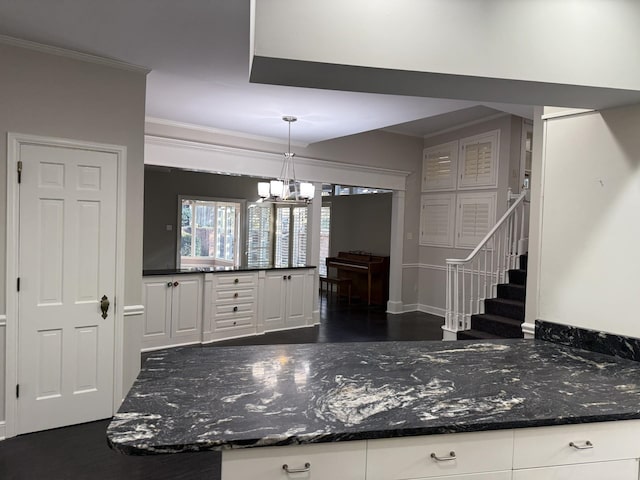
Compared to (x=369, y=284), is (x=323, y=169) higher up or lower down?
higher up

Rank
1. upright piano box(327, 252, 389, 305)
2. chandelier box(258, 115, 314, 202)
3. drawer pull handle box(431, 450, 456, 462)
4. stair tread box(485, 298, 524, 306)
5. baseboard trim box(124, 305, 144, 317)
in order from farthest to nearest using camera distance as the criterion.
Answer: upright piano box(327, 252, 389, 305), chandelier box(258, 115, 314, 202), stair tread box(485, 298, 524, 306), baseboard trim box(124, 305, 144, 317), drawer pull handle box(431, 450, 456, 462)

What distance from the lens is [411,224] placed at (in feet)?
25.0

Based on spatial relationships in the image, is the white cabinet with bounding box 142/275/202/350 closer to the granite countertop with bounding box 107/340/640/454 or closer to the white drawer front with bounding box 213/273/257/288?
the white drawer front with bounding box 213/273/257/288

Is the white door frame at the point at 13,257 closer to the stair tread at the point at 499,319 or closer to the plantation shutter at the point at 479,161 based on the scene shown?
the stair tread at the point at 499,319

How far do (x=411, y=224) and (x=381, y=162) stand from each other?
4.12 ft

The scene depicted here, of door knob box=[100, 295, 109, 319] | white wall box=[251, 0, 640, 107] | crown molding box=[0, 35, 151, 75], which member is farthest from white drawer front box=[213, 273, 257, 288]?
white wall box=[251, 0, 640, 107]

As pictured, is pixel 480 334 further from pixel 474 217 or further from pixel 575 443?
pixel 575 443

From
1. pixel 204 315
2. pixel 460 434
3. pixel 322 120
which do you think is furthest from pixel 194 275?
pixel 460 434

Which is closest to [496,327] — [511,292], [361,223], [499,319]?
[499,319]

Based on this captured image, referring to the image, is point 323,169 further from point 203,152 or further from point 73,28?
point 73,28

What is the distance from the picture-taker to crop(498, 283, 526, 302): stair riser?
4.89m

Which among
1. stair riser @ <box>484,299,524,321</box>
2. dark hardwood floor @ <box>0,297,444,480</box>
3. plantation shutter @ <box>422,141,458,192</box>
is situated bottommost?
dark hardwood floor @ <box>0,297,444,480</box>

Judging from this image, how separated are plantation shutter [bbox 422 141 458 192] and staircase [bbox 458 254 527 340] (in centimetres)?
219

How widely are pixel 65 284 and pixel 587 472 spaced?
10.2 feet
